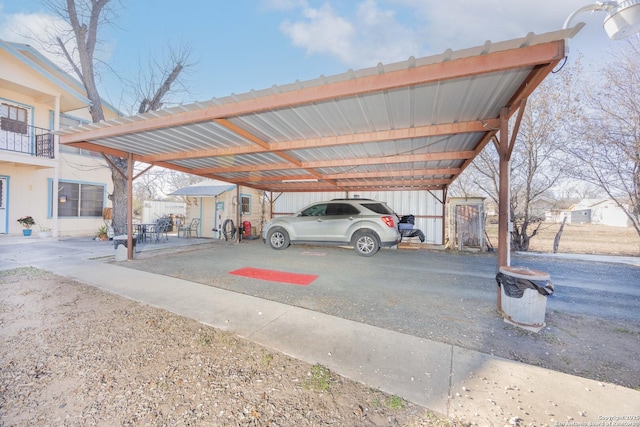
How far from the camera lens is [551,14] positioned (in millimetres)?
5414

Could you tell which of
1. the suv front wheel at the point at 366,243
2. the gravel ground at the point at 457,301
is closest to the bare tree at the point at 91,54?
the gravel ground at the point at 457,301

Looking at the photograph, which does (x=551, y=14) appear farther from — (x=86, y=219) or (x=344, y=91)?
(x=86, y=219)

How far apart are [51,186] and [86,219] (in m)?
1.99

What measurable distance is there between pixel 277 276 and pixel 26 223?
11.2 metres

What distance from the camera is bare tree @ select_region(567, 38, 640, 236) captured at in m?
7.23

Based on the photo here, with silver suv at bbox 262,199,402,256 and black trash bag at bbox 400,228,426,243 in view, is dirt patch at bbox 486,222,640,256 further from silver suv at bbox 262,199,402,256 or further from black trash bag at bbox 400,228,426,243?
silver suv at bbox 262,199,402,256

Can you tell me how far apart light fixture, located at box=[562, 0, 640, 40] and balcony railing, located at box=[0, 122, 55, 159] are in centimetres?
1491

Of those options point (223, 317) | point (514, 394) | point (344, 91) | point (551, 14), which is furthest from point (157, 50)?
point (514, 394)

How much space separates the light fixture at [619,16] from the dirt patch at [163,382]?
4.55 meters

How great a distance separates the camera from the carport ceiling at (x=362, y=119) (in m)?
2.81

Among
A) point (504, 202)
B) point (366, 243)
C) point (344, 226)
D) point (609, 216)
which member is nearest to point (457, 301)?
point (504, 202)

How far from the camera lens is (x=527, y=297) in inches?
122

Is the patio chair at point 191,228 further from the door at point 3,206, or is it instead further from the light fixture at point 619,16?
the light fixture at point 619,16

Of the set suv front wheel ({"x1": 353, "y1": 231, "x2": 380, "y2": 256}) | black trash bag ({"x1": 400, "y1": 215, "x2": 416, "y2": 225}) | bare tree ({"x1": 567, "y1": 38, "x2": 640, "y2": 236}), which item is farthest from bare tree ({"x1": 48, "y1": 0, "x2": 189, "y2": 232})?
bare tree ({"x1": 567, "y1": 38, "x2": 640, "y2": 236})
